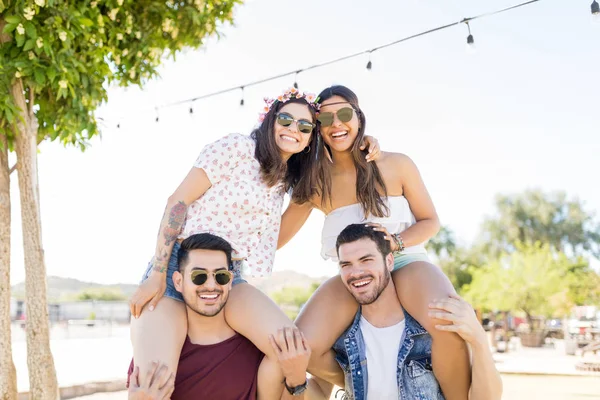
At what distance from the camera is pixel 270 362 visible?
3.07 metres

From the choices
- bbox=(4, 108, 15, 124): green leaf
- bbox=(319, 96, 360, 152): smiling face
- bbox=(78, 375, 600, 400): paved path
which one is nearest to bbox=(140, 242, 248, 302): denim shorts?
bbox=(319, 96, 360, 152): smiling face

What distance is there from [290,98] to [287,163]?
0.44m

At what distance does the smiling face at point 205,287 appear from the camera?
308 centimetres

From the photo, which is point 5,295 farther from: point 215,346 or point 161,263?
point 215,346

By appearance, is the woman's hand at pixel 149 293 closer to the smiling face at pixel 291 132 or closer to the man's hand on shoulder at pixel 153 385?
the man's hand on shoulder at pixel 153 385

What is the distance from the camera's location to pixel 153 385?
109 inches

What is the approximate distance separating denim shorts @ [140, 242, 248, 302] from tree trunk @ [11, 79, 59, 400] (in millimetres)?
3093

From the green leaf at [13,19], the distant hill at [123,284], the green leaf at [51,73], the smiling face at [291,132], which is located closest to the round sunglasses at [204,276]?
the smiling face at [291,132]

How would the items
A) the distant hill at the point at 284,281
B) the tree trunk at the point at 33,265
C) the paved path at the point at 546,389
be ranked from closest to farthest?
the tree trunk at the point at 33,265 < the paved path at the point at 546,389 < the distant hill at the point at 284,281

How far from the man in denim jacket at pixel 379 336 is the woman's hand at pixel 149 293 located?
101 centimetres

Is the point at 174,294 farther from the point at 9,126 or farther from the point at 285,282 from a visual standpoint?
the point at 285,282

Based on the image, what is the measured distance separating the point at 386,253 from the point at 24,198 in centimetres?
419

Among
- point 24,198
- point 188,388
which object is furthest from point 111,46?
point 188,388

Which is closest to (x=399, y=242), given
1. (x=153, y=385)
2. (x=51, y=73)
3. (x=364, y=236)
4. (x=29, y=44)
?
(x=364, y=236)
